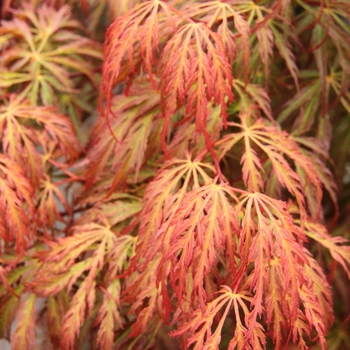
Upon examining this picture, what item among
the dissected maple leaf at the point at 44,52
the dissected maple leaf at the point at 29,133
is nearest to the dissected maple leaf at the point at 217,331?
the dissected maple leaf at the point at 29,133

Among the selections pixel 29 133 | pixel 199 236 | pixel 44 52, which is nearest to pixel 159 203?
pixel 199 236

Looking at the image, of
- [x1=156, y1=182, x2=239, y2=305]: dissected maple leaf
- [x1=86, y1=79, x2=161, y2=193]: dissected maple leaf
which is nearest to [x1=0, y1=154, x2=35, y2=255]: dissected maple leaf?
[x1=86, y1=79, x2=161, y2=193]: dissected maple leaf

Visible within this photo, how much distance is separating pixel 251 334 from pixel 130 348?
11.8 inches

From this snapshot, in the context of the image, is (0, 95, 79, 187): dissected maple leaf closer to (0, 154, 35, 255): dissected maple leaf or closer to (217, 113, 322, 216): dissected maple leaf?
(0, 154, 35, 255): dissected maple leaf

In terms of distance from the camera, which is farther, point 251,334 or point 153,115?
point 153,115

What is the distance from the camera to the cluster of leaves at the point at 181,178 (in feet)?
2.13

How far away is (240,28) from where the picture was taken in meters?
0.78

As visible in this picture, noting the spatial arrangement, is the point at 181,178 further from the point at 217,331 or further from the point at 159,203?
the point at 217,331

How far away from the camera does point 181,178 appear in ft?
2.89

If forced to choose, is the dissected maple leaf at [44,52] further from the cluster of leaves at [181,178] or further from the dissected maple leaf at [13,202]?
the dissected maple leaf at [13,202]

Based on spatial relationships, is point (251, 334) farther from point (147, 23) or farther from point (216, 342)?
point (147, 23)

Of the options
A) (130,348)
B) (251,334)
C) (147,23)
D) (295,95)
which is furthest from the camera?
(295,95)

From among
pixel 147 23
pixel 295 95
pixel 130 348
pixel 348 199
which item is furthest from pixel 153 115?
pixel 348 199

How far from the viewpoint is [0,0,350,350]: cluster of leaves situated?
2.13ft
